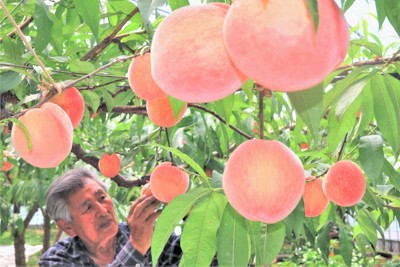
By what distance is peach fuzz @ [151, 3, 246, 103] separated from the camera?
441mm

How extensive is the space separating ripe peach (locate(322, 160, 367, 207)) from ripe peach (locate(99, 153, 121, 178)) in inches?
37.6

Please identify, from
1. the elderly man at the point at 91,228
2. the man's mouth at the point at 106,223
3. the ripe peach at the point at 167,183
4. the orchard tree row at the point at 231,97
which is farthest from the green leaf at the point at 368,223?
the man's mouth at the point at 106,223

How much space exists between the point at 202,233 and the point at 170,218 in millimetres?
61

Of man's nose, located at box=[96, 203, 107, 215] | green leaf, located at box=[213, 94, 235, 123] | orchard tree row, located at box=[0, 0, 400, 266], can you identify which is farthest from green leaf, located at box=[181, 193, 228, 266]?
man's nose, located at box=[96, 203, 107, 215]

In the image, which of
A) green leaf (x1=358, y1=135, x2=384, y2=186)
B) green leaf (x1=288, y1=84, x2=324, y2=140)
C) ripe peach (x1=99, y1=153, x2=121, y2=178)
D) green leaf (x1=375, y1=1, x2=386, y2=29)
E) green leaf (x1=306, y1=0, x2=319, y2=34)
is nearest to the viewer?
green leaf (x1=306, y1=0, x2=319, y2=34)

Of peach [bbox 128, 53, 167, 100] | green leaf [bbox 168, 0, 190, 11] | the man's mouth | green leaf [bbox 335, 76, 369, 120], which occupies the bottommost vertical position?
the man's mouth

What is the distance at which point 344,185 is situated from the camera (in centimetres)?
93

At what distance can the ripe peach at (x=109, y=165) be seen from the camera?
5.79 feet

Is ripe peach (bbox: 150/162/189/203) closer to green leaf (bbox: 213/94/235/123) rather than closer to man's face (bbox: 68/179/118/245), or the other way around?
green leaf (bbox: 213/94/235/123)

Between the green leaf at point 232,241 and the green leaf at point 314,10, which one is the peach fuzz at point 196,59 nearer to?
the green leaf at point 314,10

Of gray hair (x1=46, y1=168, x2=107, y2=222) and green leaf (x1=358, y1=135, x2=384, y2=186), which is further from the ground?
green leaf (x1=358, y1=135, x2=384, y2=186)

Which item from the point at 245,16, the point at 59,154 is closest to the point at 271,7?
the point at 245,16

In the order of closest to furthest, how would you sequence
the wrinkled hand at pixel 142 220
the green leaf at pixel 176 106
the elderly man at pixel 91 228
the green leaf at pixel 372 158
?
the green leaf at pixel 176 106 → the green leaf at pixel 372 158 → the wrinkled hand at pixel 142 220 → the elderly man at pixel 91 228

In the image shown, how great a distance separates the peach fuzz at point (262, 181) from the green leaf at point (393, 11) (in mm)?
211
